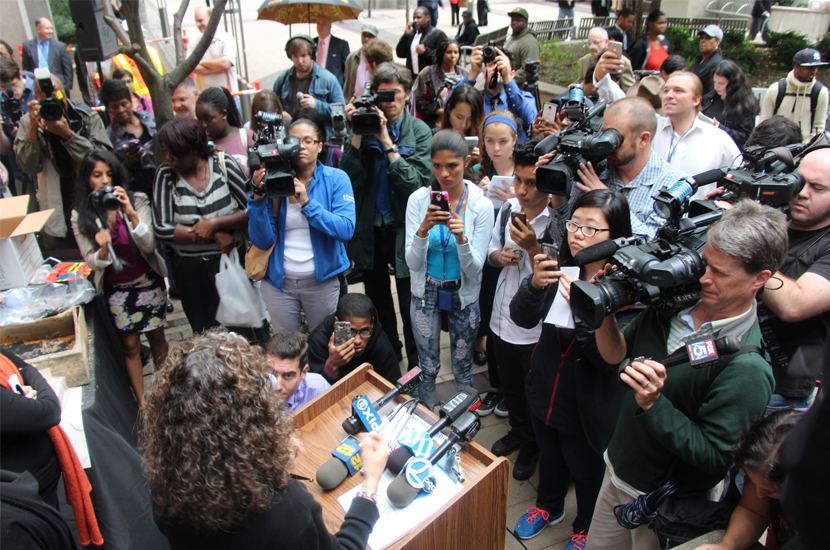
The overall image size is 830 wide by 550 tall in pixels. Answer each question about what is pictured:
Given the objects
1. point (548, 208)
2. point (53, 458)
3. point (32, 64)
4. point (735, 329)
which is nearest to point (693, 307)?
point (735, 329)

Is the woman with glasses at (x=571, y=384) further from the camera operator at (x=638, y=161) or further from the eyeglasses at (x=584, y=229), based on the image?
the camera operator at (x=638, y=161)

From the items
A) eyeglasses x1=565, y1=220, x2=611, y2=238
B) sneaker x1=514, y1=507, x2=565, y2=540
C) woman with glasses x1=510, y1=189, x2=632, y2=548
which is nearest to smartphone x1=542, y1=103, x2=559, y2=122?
woman with glasses x1=510, y1=189, x2=632, y2=548

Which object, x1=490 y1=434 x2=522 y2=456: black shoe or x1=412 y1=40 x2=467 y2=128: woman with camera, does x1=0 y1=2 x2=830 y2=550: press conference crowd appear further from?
x1=412 y1=40 x2=467 y2=128: woman with camera

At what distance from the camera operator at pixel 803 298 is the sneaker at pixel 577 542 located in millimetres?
1130

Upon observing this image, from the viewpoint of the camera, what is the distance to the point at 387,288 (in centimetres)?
411

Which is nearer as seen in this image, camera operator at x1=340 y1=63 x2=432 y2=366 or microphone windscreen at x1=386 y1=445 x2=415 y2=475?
microphone windscreen at x1=386 y1=445 x2=415 y2=475

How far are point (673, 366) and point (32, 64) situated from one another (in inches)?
352

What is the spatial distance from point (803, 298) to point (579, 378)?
3.28 feet

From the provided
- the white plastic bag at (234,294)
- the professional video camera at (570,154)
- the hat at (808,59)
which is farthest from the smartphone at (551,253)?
the hat at (808,59)

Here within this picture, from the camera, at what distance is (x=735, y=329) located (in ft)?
5.74

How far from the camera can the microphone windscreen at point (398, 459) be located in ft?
6.17

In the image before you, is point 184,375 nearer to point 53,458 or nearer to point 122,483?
point 53,458

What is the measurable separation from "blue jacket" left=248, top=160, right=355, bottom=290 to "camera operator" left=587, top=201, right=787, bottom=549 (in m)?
1.84

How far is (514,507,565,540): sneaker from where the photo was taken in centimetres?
269
